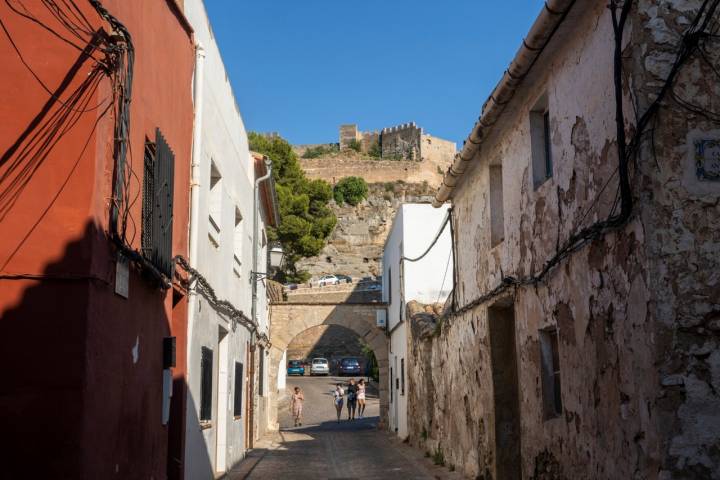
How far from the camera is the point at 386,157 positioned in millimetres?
81500

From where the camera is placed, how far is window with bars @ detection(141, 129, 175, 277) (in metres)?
6.99

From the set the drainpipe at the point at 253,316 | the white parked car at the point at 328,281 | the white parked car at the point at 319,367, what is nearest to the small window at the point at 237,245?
the drainpipe at the point at 253,316

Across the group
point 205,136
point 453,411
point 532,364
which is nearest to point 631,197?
point 532,364

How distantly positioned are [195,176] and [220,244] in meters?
2.55

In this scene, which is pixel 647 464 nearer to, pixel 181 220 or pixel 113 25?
pixel 113 25

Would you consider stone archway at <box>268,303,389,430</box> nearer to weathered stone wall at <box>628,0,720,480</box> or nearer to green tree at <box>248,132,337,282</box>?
green tree at <box>248,132,337,282</box>

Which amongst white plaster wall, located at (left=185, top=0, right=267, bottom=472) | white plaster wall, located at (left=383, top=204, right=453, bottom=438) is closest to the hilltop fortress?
white plaster wall, located at (left=383, top=204, right=453, bottom=438)

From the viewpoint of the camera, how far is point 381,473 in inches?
506

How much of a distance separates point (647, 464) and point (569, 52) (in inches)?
138

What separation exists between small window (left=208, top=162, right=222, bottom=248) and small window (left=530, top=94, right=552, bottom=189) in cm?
455

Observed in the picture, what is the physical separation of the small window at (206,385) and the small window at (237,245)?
329 centimetres

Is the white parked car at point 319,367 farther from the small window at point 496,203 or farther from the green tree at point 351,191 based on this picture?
the small window at point 496,203

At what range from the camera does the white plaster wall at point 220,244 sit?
31.1ft

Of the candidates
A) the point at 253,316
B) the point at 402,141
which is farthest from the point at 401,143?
the point at 253,316
